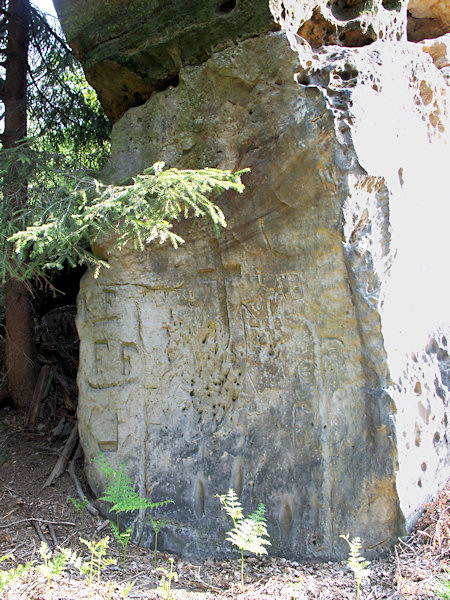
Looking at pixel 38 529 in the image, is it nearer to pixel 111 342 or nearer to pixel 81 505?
pixel 81 505

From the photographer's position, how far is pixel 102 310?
496cm

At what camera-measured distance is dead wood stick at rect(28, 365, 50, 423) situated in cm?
587

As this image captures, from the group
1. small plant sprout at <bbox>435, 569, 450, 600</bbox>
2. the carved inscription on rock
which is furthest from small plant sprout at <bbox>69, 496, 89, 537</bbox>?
small plant sprout at <bbox>435, 569, 450, 600</bbox>

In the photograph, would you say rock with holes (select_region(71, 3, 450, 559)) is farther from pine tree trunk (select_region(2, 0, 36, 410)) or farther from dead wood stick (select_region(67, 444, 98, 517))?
pine tree trunk (select_region(2, 0, 36, 410))

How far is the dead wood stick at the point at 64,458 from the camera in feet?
16.7

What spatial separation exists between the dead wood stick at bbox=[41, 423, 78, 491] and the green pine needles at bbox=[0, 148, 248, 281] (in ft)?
5.98

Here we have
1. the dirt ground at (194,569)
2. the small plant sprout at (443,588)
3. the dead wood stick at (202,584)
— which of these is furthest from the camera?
the dead wood stick at (202,584)

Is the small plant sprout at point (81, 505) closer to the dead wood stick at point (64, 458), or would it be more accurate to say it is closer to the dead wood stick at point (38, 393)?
the dead wood stick at point (64, 458)

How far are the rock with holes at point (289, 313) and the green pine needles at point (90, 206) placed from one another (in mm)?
443

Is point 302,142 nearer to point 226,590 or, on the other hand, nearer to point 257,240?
point 257,240

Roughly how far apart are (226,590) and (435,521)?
4.83 ft

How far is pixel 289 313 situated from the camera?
4234 millimetres

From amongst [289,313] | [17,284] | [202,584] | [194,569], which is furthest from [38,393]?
[289,313]

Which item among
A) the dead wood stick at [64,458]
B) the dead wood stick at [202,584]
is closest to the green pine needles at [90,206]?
the dead wood stick at [64,458]
